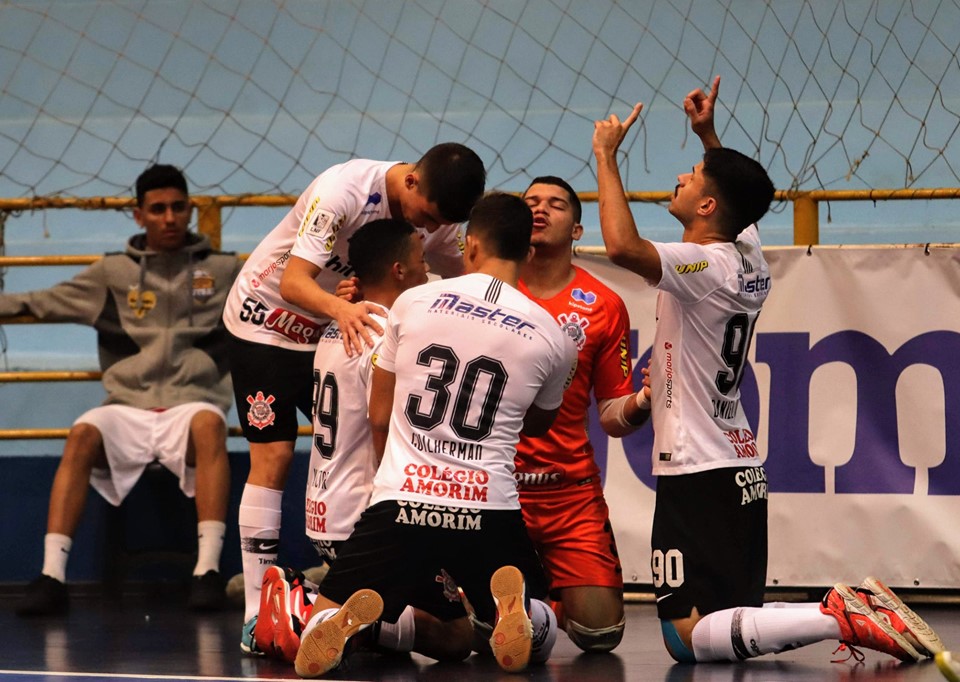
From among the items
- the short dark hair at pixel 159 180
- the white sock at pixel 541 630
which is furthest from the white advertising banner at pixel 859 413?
the short dark hair at pixel 159 180

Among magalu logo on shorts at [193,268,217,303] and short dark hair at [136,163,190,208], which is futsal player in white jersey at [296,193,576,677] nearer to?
magalu logo on shorts at [193,268,217,303]

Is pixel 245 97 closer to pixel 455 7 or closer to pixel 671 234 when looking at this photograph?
pixel 455 7

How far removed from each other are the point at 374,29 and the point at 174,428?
4422 millimetres

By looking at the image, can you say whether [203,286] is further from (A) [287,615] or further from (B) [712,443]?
(B) [712,443]

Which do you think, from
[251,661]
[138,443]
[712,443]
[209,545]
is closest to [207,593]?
[209,545]

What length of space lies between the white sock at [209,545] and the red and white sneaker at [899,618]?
294cm

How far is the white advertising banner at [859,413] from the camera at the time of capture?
606 centimetres

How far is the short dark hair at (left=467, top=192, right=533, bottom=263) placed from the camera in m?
4.32

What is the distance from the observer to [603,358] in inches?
210

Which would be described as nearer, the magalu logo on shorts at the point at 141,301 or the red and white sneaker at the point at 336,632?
the red and white sneaker at the point at 336,632

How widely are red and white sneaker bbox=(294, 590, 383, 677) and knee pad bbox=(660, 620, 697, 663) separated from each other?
40.9 inches

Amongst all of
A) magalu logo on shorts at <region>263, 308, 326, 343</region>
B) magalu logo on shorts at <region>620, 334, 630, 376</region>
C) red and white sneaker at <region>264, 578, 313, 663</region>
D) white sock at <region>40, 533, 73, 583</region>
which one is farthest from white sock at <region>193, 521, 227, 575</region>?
magalu logo on shorts at <region>620, 334, 630, 376</region>

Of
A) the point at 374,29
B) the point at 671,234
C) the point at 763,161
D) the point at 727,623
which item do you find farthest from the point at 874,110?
the point at 727,623

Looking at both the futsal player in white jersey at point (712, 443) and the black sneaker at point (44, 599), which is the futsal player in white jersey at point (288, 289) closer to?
the futsal player in white jersey at point (712, 443)
